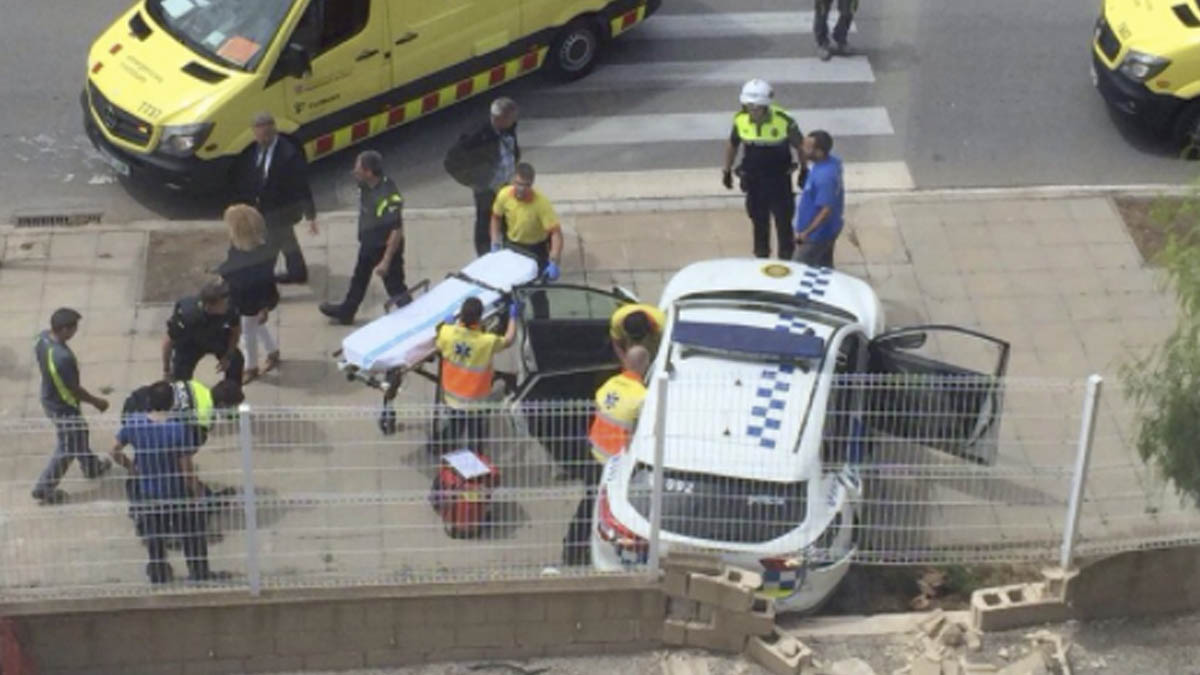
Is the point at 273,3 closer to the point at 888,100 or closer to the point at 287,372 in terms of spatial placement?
the point at 287,372

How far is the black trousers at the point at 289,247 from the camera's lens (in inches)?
578

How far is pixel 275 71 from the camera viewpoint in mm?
15828

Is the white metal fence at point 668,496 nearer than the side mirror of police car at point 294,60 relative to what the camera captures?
Yes

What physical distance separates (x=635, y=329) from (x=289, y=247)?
11.6ft

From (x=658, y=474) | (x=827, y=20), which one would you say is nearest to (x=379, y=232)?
(x=658, y=474)

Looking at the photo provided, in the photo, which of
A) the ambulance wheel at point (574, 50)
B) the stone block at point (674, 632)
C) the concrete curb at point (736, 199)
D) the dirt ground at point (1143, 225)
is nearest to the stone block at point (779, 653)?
the stone block at point (674, 632)

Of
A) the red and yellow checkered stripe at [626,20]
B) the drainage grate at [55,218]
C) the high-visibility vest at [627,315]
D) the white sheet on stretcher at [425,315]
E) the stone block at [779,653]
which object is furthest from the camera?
the red and yellow checkered stripe at [626,20]

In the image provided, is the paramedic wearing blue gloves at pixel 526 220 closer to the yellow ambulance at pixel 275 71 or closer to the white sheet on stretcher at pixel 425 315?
the white sheet on stretcher at pixel 425 315

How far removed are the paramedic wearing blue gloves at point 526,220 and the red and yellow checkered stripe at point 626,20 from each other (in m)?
3.97

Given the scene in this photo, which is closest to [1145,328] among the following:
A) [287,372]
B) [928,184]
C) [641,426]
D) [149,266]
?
[928,184]

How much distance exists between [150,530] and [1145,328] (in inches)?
290

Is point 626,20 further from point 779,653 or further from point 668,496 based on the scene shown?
point 779,653

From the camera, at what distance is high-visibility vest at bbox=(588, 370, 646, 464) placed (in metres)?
11.7

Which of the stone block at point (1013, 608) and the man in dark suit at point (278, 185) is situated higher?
the man in dark suit at point (278, 185)
